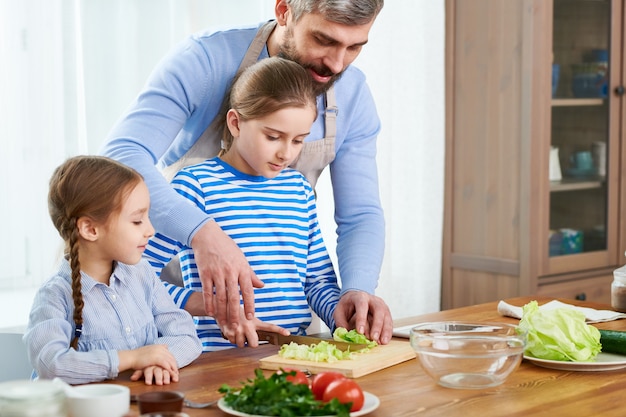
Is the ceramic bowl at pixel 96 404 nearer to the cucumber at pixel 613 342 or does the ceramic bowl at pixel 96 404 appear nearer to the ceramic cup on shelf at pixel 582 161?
the cucumber at pixel 613 342

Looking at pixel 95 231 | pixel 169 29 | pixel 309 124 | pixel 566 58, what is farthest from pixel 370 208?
pixel 566 58

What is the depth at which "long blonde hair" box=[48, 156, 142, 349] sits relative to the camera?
160 cm

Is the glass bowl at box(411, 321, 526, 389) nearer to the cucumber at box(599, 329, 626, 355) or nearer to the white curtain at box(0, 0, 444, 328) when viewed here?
the cucumber at box(599, 329, 626, 355)

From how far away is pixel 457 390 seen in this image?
147 cm

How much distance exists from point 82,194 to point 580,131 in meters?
2.85

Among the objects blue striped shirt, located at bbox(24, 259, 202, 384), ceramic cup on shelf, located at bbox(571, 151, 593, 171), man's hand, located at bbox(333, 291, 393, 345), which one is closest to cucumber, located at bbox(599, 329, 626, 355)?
man's hand, located at bbox(333, 291, 393, 345)

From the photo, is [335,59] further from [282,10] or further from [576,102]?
[576,102]

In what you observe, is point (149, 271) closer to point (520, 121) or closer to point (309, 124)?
point (309, 124)

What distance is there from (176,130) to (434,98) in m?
2.03

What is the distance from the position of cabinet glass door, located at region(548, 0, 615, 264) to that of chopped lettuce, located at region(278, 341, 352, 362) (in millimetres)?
2425

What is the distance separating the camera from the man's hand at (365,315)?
1839mm

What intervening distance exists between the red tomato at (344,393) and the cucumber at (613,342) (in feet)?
Result: 2.17

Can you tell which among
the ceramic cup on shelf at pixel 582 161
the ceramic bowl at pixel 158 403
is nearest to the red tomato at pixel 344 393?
the ceramic bowl at pixel 158 403

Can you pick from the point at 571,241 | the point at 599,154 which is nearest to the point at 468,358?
the point at 571,241
